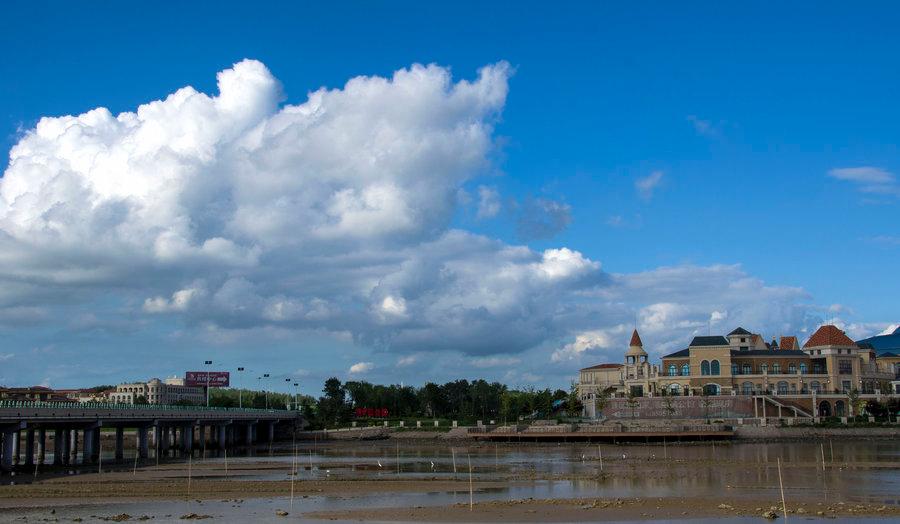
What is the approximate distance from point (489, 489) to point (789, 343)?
119886 millimetres

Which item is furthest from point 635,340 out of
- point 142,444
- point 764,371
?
point 142,444

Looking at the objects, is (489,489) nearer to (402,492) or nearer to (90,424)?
(402,492)

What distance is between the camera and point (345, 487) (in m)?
59.8

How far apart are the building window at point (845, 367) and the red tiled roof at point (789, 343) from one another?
25.3 metres

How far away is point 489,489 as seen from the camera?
57094 millimetres

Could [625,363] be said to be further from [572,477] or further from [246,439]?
[572,477]

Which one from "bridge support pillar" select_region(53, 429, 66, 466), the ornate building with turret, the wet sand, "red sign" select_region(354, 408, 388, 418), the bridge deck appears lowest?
the wet sand

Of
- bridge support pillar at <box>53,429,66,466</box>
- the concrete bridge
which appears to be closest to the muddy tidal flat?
the concrete bridge

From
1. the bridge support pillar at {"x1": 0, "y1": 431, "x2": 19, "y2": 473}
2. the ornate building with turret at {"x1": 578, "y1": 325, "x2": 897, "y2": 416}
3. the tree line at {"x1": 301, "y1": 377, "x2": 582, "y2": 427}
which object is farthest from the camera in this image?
the tree line at {"x1": 301, "y1": 377, "x2": 582, "y2": 427}

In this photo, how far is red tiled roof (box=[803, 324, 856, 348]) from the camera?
5384 inches

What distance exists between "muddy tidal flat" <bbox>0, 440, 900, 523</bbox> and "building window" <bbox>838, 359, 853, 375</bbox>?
46.7 metres

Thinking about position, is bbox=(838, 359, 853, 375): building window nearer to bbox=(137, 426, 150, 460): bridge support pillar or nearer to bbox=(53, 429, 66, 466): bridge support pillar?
bbox=(137, 426, 150, 460): bridge support pillar

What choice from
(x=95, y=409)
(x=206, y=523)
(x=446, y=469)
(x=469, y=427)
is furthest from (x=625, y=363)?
(x=206, y=523)

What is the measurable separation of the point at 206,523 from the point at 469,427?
91893 millimetres
